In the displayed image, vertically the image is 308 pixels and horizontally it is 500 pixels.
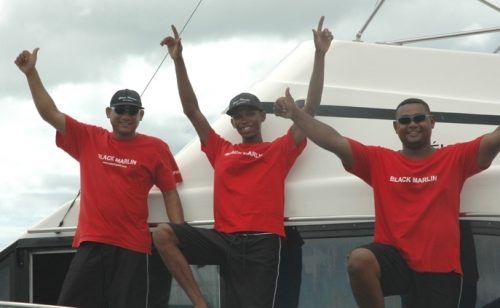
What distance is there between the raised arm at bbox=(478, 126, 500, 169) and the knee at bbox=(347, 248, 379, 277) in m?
0.84

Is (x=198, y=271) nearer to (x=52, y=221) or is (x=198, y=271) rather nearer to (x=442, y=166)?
(x=52, y=221)

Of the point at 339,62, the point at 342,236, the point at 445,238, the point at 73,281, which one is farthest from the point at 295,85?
the point at 73,281

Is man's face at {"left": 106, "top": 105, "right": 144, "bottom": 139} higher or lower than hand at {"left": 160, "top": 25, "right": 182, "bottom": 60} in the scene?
lower

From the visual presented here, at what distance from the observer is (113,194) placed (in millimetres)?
4496

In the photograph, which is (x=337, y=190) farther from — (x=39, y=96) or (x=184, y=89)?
(x=39, y=96)

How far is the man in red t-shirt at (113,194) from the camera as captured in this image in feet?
14.5

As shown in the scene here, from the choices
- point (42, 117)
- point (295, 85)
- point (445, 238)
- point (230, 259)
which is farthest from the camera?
point (295, 85)

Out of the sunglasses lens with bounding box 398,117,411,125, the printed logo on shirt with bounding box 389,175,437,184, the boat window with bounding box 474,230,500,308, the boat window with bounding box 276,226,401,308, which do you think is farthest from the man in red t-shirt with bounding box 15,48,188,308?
the boat window with bounding box 474,230,500,308

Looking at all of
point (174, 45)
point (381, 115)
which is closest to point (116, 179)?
point (174, 45)

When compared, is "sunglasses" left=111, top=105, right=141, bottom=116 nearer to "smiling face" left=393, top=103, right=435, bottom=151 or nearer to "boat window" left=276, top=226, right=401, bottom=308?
"boat window" left=276, top=226, right=401, bottom=308

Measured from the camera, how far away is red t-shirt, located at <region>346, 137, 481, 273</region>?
403 centimetres

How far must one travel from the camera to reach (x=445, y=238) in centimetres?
403

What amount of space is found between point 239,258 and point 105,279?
79 cm

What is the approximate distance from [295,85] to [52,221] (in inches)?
68.8
